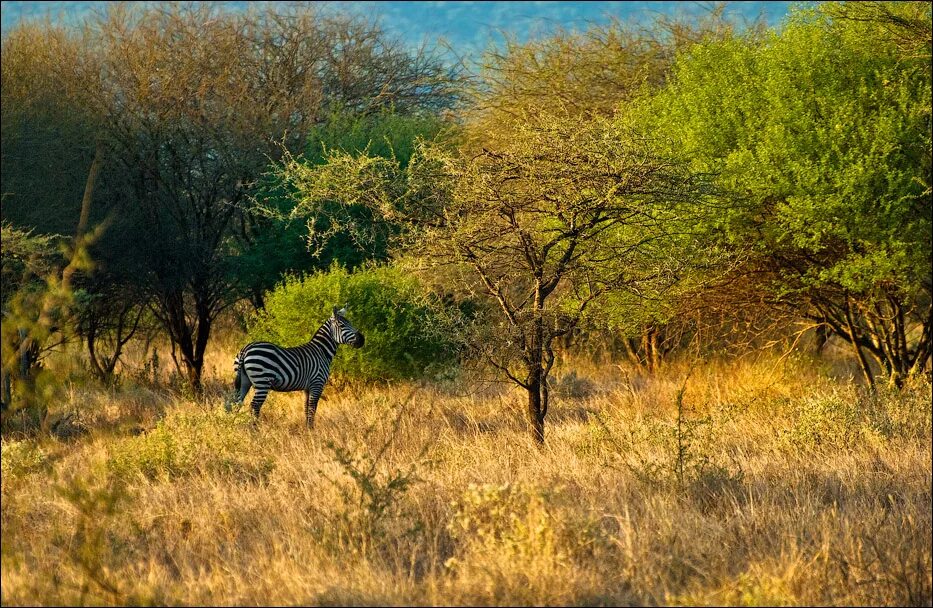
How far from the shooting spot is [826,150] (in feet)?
38.2

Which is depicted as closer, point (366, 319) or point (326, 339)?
point (326, 339)

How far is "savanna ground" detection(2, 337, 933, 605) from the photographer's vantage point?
5.16 m

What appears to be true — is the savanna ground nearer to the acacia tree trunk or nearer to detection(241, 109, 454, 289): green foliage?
the acacia tree trunk

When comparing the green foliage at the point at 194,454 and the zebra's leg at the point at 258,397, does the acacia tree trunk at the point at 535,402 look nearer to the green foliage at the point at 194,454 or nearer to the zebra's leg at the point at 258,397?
the green foliage at the point at 194,454

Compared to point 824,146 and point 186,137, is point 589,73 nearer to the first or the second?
point 186,137

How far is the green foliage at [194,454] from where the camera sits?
28.2 feet

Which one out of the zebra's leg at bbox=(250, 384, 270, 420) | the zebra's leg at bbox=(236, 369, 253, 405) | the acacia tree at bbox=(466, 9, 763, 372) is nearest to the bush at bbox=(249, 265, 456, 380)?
the zebra's leg at bbox=(236, 369, 253, 405)

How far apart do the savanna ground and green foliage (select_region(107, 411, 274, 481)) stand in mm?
25

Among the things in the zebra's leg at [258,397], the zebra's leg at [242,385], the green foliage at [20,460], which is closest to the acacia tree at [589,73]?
the zebra's leg at [242,385]

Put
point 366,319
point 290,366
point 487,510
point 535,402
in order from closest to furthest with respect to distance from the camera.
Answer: point 487,510, point 535,402, point 290,366, point 366,319

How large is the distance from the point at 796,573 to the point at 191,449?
5.49 metres

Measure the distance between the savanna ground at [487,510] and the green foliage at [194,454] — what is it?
25 mm

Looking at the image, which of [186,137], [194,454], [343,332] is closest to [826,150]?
[343,332]

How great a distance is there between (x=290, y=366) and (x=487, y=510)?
19.1ft
